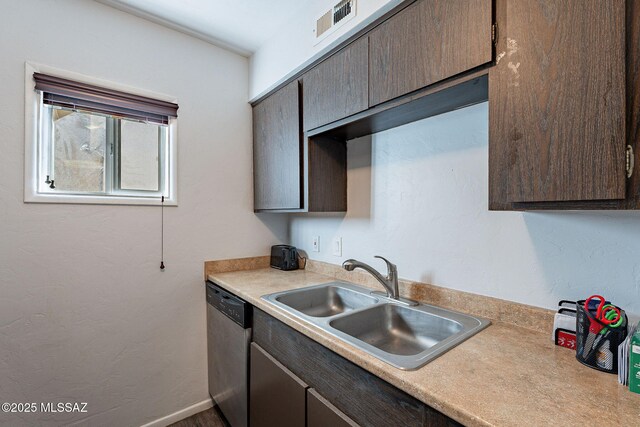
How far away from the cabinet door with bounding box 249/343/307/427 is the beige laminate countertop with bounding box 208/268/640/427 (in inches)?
11.4

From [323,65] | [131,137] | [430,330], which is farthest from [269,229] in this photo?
[430,330]

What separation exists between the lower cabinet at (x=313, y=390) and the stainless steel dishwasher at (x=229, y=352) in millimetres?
76

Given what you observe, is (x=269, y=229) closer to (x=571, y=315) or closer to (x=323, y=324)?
(x=323, y=324)

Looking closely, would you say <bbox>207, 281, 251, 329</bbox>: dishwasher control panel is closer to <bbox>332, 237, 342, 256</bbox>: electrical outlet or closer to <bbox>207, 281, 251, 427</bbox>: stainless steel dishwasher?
<bbox>207, 281, 251, 427</bbox>: stainless steel dishwasher

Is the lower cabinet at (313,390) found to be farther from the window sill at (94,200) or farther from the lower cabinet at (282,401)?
the window sill at (94,200)

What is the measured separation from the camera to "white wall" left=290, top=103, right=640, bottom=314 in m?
0.95

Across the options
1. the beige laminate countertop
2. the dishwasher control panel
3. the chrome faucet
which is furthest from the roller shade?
the beige laminate countertop

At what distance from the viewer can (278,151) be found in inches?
74.8

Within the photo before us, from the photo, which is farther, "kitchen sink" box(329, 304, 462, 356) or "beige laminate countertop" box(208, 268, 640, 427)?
"kitchen sink" box(329, 304, 462, 356)

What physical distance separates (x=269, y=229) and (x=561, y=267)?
180 centimetres

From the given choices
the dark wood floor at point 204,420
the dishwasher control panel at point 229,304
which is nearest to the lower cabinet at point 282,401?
the dishwasher control panel at point 229,304

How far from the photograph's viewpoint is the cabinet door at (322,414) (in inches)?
37.4

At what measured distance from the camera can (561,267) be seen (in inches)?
40.6

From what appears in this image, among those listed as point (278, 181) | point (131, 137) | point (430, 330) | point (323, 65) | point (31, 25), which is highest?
point (31, 25)
